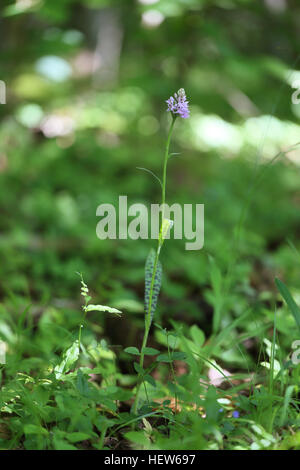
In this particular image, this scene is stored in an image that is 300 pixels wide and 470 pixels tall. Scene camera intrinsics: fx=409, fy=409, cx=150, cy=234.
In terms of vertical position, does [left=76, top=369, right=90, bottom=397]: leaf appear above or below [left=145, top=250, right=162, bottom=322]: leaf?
below

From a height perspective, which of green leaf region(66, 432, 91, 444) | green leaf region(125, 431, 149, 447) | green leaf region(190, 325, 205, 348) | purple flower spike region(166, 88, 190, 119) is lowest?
green leaf region(125, 431, 149, 447)

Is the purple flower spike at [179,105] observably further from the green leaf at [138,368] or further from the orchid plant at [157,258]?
the green leaf at [138,368]

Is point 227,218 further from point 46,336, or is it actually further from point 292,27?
point 292,27

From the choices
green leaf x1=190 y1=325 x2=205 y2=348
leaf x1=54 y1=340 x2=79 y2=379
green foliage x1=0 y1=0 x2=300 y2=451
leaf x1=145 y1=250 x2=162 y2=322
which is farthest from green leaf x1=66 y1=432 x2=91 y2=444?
green leaf x1=190 y1=325 x2=205 y2=348

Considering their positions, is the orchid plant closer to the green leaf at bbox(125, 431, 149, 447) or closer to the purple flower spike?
the purple flower spike

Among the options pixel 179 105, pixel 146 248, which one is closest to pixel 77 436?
pixel 179 105

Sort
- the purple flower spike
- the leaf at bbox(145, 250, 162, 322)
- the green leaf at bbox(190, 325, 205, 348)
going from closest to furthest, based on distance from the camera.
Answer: the purple flower spike < the leaf at bbox(145, 250, 162, 322) < the green leaf at bbox(190, 325, 205, 348)

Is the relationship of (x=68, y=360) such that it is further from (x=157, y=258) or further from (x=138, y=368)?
(x=157, y=258)
